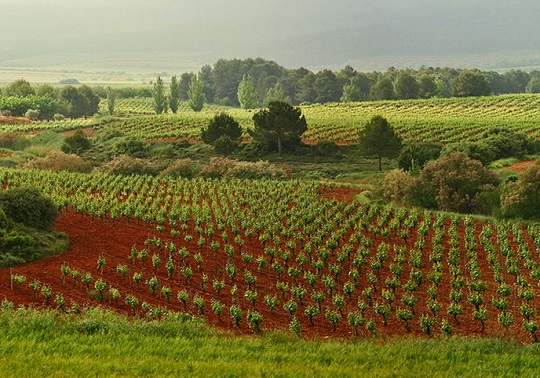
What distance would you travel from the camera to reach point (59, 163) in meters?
63.2

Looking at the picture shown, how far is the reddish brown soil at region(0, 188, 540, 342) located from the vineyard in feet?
0.20

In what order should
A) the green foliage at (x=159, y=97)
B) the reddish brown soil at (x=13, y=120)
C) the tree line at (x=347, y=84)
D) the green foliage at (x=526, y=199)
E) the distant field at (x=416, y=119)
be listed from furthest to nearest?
1. the tree line at (x=347, y=84)
2. the green foliage at (x=159, y=97)
3. the reddish brown soil at (x=13, y=120)
4. the distant field at (x=416, y=119)
5. the green foliage at (x=526, y=199)

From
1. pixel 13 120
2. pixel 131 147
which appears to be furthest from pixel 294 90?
pixel 131 147

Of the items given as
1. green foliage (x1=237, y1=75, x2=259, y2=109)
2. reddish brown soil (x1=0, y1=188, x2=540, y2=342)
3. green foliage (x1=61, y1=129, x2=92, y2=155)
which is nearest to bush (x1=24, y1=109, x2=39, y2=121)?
green foliage (x1=61, y1=129, x2=92, y2=155)

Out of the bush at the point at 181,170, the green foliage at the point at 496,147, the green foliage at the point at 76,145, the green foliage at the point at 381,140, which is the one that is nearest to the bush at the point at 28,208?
the bush at the point at 181,170

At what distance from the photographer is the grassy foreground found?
45.6ft

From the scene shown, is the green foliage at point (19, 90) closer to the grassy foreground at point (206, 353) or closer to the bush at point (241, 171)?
the bush at point (241, 171)

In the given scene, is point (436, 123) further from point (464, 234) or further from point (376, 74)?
point (376, 74)

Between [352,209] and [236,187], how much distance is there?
35.8 feet

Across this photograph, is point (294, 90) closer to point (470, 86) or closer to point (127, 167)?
point (470, 86)

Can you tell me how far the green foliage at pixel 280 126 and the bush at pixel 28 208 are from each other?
44.9 m

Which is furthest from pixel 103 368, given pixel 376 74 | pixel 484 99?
pixel 376 74

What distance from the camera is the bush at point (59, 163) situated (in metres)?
62.7

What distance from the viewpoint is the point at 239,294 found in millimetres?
24703
